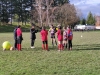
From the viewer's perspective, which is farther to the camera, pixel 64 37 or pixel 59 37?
pixel 64 37

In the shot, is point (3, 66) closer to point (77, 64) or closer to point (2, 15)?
point (77, 64)

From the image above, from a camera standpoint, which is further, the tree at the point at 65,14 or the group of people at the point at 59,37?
the tree at the point at 65,14

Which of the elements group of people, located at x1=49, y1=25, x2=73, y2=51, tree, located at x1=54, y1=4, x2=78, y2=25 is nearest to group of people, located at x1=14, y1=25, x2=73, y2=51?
group of people, located at x1=49, y1=25, x2=73, y2=51

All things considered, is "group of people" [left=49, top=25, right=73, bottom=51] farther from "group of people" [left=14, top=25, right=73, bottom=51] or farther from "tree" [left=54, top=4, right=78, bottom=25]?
"tree" [left=54, top=4, right=78, bottom=25]

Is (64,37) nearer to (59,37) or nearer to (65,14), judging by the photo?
(59,37)

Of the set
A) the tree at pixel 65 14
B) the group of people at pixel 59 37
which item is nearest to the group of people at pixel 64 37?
the group of people at pixel 59 37

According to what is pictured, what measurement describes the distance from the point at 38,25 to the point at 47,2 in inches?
357

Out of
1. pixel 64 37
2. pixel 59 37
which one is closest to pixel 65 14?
pixel 64 37

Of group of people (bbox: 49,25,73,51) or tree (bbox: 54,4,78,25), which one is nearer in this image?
group of people (bbox: 49,25,73,51)

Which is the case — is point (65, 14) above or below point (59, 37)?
above

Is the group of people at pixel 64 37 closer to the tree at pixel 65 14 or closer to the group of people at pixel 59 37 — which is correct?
the group of people at pixel 59 37

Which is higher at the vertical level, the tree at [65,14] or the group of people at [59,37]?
the tree at [65,14]

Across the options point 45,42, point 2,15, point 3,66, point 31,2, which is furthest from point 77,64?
point 31,2

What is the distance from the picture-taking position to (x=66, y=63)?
12.5 m
